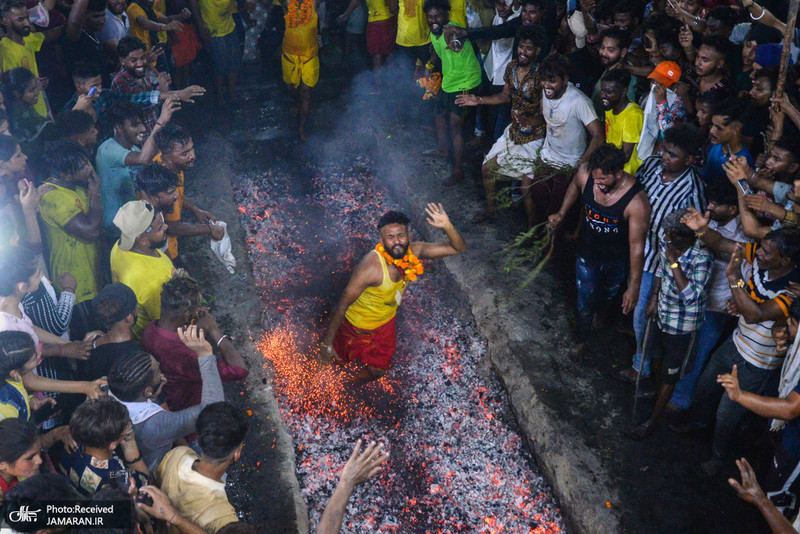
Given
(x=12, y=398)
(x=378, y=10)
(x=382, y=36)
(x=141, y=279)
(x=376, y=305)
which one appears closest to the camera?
(x=12, y=398)

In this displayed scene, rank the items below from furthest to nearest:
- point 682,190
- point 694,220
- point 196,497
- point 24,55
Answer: point 24,55 → point 682,190 → point 694,220 → point 196,497

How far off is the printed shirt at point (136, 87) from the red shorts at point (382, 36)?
387 cm

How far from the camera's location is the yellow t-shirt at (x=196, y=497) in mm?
3180

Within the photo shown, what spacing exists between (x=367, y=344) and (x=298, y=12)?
510 centimetres

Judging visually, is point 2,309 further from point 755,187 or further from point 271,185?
point 755,187

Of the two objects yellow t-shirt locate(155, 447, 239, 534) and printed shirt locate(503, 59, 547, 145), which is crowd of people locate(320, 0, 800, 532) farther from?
yellow t-shirt locate(155, 447, 239, 534)

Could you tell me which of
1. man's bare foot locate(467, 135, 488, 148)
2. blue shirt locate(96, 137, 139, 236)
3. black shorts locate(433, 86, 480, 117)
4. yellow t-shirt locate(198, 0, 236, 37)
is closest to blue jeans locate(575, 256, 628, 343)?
black shorts locate(433, 86, 480, 117)

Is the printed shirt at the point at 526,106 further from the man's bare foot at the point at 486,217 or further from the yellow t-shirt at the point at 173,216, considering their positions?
the yellow t-shirt at the point at 173,216

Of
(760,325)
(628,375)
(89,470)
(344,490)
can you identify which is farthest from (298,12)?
(344,490)

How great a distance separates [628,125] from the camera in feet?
18.1

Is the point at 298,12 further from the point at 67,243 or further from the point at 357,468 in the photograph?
the point at 357,468

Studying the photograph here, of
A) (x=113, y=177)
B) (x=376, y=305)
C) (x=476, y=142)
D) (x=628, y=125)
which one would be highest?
(x=628, y=125)

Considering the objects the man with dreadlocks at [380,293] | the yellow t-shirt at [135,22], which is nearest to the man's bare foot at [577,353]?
the man with dreadlocks at [380,293]

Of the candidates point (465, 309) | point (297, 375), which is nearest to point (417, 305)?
point (465, 309)
